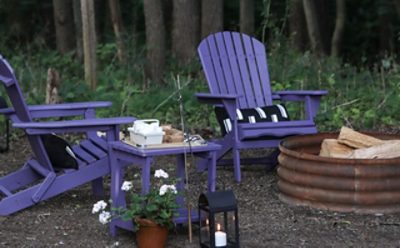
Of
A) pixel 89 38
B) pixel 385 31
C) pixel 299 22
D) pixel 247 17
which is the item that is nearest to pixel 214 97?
pixel 89 38

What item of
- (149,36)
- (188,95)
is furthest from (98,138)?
(149,36)

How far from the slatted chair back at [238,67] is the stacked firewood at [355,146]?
1077 mm

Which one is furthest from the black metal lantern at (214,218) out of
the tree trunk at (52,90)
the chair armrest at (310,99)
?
the tree trunk at (52,90)

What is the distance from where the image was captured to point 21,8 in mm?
16391

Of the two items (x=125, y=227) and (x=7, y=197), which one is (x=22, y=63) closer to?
(x=7, y=197)

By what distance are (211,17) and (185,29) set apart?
1.16 ft

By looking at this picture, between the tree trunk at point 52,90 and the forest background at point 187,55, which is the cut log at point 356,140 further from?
the tree trunk at point 52,90

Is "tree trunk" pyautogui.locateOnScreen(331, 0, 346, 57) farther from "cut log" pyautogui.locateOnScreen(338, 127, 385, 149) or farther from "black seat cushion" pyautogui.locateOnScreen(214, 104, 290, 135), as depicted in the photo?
"cut log" pyautogui.locateOnScreen(338, 127, 385, 149)

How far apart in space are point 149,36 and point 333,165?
20.2 ft

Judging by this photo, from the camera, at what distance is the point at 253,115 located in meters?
5.91

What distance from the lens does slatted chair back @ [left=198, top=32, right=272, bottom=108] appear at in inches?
246

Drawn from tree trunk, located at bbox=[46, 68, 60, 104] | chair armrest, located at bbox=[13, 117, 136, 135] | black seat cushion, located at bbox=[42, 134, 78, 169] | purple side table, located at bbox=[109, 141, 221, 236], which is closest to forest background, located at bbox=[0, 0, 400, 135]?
tree trunk, located at bbox=[46, 68, 60, 104]

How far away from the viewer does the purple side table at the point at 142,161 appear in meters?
4.14

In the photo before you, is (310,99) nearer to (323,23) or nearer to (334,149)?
(334,149)
